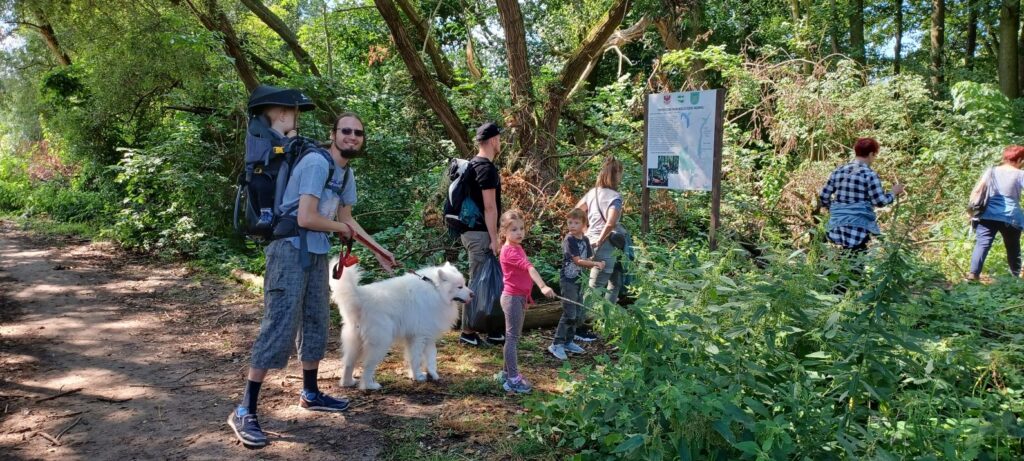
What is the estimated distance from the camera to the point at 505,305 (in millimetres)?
4863

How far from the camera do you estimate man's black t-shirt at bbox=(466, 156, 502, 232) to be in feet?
17.8

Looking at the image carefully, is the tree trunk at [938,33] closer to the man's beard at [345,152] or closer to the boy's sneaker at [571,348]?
the boy's sneaker at [571,348]

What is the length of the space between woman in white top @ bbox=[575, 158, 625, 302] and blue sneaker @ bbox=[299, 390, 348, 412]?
2.44m

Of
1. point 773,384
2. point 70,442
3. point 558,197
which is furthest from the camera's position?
point 558,197

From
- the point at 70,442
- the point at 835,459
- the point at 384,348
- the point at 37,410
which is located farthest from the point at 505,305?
the point at 37,410

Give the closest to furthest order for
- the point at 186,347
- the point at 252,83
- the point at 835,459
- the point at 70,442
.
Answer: the point at 835,459 → the point at 70,442 → the point at 186,347 → the point at 252,83

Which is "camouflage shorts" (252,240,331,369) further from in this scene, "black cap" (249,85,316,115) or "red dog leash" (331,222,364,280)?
"black cap" (249,85,316,115)

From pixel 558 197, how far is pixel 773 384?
4934 millimetres

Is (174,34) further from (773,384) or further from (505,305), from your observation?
(773,384)

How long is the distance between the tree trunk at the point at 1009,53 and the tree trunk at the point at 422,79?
15259 mm

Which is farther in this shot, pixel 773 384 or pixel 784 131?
pixel 784 131

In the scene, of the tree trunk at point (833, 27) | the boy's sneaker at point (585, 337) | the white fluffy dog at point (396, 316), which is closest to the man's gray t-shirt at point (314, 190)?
the white fluffy dog at point (396, 316)

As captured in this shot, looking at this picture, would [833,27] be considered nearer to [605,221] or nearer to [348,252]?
[605,221]

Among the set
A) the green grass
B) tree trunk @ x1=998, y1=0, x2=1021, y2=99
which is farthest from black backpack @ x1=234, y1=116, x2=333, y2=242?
tree trunk @ x1=998, y1=0, x2=1021, y2=99
